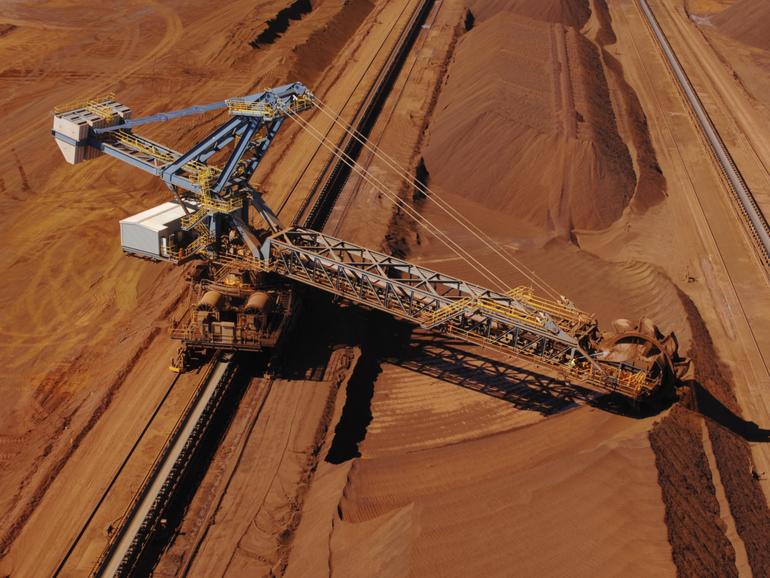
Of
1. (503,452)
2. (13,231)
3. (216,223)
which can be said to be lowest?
(13,231)

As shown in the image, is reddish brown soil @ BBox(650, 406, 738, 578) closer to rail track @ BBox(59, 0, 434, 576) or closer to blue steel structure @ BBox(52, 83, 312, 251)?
rail track @ BBox(59, 0, 434, 576)

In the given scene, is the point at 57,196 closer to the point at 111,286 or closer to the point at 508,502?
the point at 111,286

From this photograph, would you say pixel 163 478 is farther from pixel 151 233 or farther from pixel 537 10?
pixel 537 10

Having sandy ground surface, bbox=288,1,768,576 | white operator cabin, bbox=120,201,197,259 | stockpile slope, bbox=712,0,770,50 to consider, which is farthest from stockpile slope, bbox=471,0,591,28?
white operator cabin, bbox=120,201,197,259

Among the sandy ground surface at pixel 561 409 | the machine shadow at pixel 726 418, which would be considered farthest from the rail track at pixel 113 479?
the machine shadow at pixel 726 418

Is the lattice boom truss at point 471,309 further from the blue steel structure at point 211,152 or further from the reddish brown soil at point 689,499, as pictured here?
the blue steel structure at point 211,152

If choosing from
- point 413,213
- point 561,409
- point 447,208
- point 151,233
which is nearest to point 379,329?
point 561,409

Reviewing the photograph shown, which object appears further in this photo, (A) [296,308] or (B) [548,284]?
(B) [548,284]

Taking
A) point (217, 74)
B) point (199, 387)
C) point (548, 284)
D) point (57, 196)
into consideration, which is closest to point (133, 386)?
point (199, 387)
